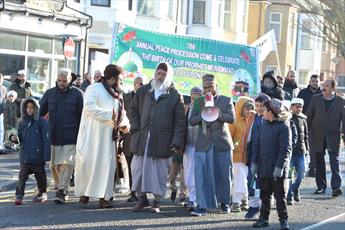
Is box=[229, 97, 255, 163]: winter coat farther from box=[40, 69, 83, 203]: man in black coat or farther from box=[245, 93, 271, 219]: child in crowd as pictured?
box=[40, 69, 83, 203]: man in black coat

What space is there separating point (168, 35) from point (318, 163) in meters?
4.42

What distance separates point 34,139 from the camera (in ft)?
37.1


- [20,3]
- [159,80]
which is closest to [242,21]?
[20,3]

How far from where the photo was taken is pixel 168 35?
1655 centimetres

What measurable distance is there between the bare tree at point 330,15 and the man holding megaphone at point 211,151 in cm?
2478

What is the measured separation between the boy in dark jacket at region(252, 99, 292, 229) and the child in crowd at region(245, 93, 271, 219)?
19 centimetres

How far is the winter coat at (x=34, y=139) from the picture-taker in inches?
445

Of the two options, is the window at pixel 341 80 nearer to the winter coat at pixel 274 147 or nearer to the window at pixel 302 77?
the window at pixel 302 77

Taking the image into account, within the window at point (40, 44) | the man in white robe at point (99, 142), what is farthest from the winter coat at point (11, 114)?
the man in white robe at point (99, 142)

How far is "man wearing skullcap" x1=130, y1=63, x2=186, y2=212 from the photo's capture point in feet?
36.0

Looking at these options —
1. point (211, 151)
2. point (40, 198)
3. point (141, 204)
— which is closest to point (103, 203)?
point (141, 204)

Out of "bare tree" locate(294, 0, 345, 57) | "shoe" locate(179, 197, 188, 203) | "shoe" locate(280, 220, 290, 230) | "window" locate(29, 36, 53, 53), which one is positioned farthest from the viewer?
"bare tree" locate(294, 0, 345, 57)

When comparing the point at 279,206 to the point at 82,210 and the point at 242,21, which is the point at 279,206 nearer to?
the point at 82,210

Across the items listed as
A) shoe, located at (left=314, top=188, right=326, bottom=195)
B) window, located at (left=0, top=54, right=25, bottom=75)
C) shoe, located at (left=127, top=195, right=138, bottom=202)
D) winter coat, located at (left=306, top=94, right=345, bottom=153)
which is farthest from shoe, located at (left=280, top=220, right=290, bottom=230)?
window, located at (left=0, top=54, right=25, bottom=75)
